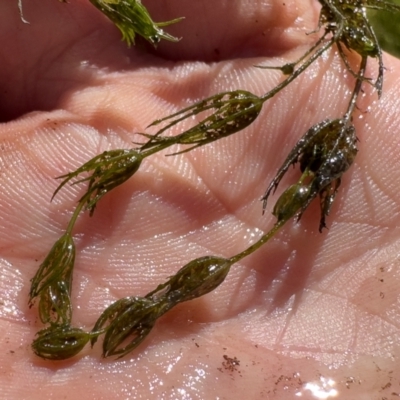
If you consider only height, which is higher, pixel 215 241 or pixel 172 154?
pixel 172 154

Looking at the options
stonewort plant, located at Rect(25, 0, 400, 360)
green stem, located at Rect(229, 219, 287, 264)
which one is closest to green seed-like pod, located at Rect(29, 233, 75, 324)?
stonewort plant, located at Rect(25, 0, 400, 360)

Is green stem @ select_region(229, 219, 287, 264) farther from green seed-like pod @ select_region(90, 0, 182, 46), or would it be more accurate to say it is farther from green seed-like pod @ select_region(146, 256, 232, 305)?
green seed-like pod @ select_region(90, 0, 182, 46)

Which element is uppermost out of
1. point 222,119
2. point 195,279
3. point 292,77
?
point 292,77

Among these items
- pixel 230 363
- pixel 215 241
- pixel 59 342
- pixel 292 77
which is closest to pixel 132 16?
pixel 292 77

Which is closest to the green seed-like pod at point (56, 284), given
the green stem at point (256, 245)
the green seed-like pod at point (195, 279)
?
the green seed-like pod at point (195, 279)

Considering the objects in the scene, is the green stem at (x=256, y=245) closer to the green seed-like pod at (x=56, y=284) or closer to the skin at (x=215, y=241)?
the skin at (x=215, y=241)

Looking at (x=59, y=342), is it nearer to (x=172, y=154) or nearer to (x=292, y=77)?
(x=172, y=154)

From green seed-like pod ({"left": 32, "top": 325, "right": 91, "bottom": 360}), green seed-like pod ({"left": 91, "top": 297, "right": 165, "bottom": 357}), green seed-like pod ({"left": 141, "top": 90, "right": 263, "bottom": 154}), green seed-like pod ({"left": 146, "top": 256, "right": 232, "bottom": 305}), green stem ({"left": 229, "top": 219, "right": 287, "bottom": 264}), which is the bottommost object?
green seed-like pod ({"left": 32, "top": 325, "right": 91, "bottom": 360})
